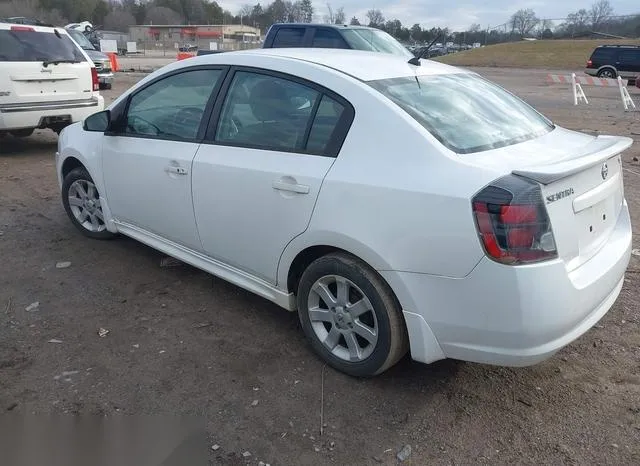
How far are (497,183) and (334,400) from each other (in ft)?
4.53

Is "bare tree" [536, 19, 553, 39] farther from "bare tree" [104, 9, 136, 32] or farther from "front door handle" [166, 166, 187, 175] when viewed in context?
"bare tree" [104, 9, 136, 32]

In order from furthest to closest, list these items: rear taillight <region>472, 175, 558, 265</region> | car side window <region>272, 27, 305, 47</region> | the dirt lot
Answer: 1. car side window <region>272, 27, 305, 47</region>
2. the dirt lot
3. rear taillight <region>472, 175, 558, 265</region>

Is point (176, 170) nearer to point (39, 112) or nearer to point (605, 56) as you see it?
point (39, 112)

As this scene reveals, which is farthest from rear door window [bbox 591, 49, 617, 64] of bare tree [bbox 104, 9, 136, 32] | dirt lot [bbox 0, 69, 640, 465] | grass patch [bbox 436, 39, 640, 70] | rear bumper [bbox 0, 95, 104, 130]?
bare tree [bbox 104, 9, 136, 32]

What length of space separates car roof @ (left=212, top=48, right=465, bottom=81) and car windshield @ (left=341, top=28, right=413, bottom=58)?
7.15 m

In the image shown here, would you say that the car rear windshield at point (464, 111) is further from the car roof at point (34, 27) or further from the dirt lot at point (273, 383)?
the car roof at point (34, 27)

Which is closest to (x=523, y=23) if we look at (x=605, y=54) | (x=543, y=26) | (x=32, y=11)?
(x=543, y=26)

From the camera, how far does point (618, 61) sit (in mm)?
27781

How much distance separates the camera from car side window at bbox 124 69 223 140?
3760 mm

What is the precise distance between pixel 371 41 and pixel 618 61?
22.2 metres

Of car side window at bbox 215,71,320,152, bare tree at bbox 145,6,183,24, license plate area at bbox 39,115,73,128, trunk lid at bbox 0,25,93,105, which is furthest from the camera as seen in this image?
bare tree at bbox 145,6,183,24

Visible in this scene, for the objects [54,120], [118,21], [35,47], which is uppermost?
[118,21]

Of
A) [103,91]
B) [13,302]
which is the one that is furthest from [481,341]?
[103,91]

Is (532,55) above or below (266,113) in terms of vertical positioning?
below
